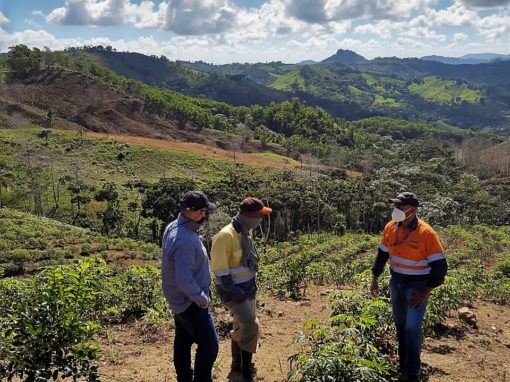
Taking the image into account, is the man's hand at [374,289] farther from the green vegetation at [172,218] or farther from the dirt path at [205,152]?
the dirt path at [205,152]

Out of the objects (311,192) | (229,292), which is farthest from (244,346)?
(311,192)

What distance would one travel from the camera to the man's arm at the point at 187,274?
3533 mm

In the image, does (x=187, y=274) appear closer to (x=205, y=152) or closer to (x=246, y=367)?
(x=246, y=367)

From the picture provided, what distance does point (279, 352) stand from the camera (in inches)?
212

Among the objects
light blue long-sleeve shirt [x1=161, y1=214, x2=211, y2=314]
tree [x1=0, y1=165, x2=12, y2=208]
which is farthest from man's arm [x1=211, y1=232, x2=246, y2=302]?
tree [x1=0, y1=165, x2=12, y2=208]

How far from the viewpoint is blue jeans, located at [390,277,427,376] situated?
4.18 meters

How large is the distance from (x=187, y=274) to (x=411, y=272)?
2015 millimetres

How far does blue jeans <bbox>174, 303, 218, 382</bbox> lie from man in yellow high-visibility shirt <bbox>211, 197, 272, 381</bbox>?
362 millimetres

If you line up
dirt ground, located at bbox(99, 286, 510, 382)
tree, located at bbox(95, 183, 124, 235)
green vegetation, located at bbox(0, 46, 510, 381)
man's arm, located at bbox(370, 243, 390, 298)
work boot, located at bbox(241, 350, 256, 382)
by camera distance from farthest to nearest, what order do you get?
tree, located at bbox(95, 183, 124, 235) → dirt ground, located at bbox(99, 286, 510, 382) → man's arm, located at bbox(370, 243, 390, 298) → work boot, located at bbox(241, 350, 256, 382) → green vegetation, located at bbox(0, 46, 510, 381)

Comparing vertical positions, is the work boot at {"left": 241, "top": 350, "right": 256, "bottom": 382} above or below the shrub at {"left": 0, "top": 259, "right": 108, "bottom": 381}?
below

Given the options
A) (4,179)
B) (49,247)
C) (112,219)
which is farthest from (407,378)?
(4,179)

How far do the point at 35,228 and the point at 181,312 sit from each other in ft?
89.8

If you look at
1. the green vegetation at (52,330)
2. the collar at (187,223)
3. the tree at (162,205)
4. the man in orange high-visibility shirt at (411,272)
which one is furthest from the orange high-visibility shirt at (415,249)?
the tree at (162,205)

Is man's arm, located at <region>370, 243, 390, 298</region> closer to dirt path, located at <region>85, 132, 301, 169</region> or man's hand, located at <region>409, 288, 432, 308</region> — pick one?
man's hand, located at <region>409, 288, 432, 308</region>
